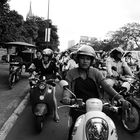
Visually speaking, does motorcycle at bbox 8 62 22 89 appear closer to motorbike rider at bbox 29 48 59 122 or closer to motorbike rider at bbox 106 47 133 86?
motorbike rider at bbox 29 48 59 122

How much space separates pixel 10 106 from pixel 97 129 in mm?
4449

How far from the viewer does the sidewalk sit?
16.1 feet

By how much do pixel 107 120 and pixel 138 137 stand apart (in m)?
2.58

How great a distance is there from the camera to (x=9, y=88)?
28.6ft

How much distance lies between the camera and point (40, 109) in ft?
15.7

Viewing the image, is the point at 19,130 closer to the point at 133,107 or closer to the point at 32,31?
the point at 133,107

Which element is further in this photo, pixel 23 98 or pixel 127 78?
pixel 23 98

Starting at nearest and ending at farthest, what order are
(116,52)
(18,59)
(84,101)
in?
(84,101)
(116,52)
(18,59)

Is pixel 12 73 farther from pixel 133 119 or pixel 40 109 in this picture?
pixel 133 119

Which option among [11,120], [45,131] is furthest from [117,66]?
[11,120]

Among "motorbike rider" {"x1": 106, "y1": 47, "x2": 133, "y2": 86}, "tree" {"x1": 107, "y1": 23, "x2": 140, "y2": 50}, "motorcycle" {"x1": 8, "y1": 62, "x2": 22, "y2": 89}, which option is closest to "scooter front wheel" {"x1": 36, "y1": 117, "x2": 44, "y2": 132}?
"motorbike rider" {"x1": 106, "y1": 47, "x2": 133, "y2": 86}

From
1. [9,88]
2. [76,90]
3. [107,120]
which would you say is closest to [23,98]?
[9,88]

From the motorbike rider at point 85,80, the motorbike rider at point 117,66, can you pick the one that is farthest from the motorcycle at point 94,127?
the motorbike rider at point 117,66

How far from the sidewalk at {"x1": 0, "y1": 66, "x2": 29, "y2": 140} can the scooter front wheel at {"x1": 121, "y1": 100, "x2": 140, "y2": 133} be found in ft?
8.07
